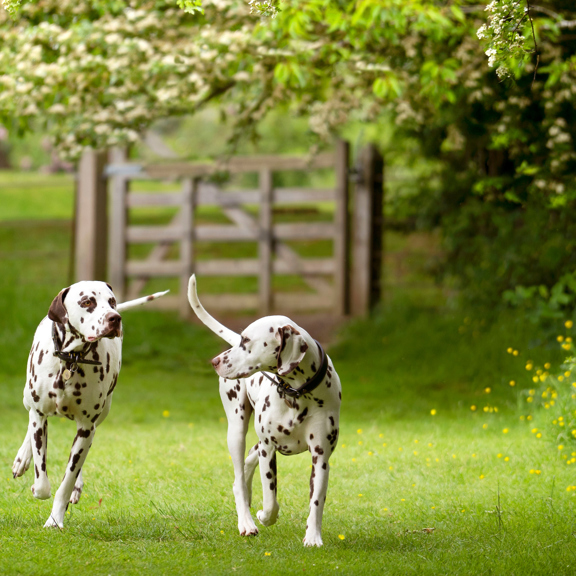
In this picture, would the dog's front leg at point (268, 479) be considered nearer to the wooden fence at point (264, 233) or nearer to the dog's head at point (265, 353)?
the dog's head at point (265, 353)

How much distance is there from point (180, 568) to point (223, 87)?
6.60 metres

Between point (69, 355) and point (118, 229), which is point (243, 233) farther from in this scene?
point (69, 355)

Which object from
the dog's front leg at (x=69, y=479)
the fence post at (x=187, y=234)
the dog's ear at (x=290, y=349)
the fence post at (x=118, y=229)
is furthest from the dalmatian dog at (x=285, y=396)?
the fence post at (x=118, y=229)

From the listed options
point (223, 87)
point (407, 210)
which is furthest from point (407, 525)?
point (407, 210)

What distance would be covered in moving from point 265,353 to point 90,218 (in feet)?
30.7

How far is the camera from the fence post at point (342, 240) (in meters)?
12.2

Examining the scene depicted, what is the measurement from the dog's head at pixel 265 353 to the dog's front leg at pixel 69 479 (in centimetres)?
98

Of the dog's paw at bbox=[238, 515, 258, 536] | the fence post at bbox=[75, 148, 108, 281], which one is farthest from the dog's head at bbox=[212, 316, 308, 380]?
the fence post at bbox=[75, 148, 108, 281]

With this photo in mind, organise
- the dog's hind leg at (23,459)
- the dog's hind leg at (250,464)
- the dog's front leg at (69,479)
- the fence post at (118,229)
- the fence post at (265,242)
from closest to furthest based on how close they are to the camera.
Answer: the dog's front leg at (69,479) → the dog's hind leg at (250,464) → the dog's hind leg at (23,459) → the fence post at (265,242) → the fence post at (118,229)

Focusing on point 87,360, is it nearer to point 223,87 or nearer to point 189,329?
point 223,87

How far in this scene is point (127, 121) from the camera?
9359 millimetres

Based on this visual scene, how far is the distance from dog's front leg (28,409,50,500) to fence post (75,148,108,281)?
845 centimetres

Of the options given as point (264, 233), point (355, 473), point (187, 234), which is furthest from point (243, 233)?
point (355, 473)

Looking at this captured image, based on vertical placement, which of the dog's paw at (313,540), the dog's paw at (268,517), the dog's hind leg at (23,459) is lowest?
the dog's paw at (313,540)
